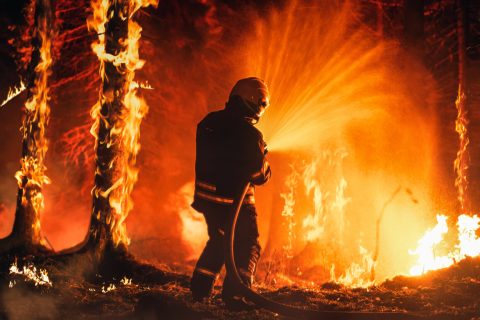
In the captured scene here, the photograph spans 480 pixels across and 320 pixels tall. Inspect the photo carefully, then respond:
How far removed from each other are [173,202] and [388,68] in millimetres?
6859

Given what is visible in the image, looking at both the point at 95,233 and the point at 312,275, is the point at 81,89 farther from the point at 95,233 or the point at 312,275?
the point at 312,275

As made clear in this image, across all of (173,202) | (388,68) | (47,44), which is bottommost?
(173,202)

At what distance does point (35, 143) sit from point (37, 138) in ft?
0.34

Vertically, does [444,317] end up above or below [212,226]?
below

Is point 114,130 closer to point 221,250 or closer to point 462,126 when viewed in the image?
point 221,250

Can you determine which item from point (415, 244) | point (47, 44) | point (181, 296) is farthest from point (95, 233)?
point (415, 244)

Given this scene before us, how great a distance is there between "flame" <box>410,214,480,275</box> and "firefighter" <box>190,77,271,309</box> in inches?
157

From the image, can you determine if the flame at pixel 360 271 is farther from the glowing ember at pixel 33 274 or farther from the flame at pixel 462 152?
the glowing ember at pixel 33 274

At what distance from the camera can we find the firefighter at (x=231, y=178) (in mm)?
6379

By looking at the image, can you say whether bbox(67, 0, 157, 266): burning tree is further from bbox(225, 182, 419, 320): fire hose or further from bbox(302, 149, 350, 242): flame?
bbox(302, 149, 350, 242): flame

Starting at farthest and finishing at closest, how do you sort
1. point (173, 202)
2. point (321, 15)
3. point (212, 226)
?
1. point (173, 202)
2. point (321, 15)
3. point (212, 226)

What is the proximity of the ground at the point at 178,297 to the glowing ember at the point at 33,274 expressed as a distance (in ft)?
0.24

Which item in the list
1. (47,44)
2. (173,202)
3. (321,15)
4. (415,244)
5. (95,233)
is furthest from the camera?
(173,202)

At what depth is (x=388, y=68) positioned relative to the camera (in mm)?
11680
